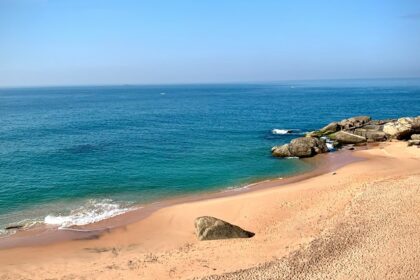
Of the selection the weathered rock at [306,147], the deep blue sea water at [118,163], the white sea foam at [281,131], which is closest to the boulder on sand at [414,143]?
the weathered rock at [306,147]

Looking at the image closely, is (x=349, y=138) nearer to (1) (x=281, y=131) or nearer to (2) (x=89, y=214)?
(1) (x=281, y=131)

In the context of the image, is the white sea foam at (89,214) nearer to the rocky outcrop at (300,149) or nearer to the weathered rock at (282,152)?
the weathered rock at (282,152)

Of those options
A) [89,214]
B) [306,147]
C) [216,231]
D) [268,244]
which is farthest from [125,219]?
[306,147]

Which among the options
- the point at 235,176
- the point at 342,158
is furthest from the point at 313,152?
the point at 235,176

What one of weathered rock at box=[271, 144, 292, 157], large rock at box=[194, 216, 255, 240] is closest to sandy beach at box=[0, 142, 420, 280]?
large rock at box=[194, 216, 255, 240]

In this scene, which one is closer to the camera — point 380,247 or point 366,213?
point 380,247

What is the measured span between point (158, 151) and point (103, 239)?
2597 centimetres

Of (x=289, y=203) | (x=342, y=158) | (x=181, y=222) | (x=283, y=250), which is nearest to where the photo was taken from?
(x=283, y=250)

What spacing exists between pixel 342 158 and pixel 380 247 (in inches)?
1091

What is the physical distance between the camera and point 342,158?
4925 cm

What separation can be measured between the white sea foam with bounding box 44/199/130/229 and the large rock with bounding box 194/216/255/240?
9.26 meters

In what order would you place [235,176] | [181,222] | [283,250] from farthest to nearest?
[235,176], [181,222], [283,250]

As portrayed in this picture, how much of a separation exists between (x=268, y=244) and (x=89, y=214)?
1583cm

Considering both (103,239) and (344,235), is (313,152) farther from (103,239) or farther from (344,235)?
(103,239)
